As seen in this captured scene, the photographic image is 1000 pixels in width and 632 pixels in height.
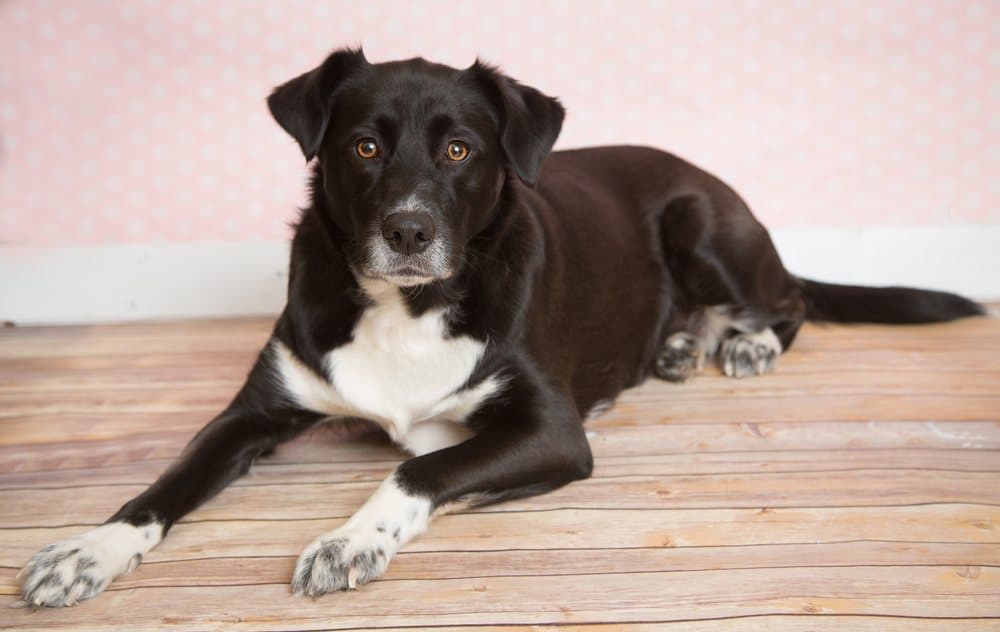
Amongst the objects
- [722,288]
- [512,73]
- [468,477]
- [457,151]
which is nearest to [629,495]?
[468,477]

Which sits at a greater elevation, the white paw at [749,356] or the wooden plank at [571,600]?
the wooden plank at [571,600]

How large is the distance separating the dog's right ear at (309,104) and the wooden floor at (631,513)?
94 cm

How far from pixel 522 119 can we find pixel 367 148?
1.38 ft

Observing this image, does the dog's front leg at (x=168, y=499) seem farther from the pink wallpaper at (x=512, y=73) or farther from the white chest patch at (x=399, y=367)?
the pink wallpaper at (x=512, y=73)

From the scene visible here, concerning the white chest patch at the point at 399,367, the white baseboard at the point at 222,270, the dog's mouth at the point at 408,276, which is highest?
the dog's mouth at the point at 408,276

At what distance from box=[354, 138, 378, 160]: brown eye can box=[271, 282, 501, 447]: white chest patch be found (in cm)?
34

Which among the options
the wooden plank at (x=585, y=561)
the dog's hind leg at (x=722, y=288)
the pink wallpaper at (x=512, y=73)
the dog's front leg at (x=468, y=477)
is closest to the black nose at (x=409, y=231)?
the dog's front leg at (x=468, y=477)

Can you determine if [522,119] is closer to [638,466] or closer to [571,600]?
[638,466]

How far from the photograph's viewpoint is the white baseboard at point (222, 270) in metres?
4.27

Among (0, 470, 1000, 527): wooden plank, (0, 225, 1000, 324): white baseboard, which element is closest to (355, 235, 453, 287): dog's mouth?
(0, 470, 1000, 527): wooden plank

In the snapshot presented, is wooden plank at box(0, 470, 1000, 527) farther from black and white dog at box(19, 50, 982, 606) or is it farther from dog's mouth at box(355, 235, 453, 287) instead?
dog's mouth at box(355, 235, 453, 287)

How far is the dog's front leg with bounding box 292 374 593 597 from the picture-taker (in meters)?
2.01

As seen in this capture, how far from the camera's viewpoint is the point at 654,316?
3357 millimetres

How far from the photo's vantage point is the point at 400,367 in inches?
97.6
